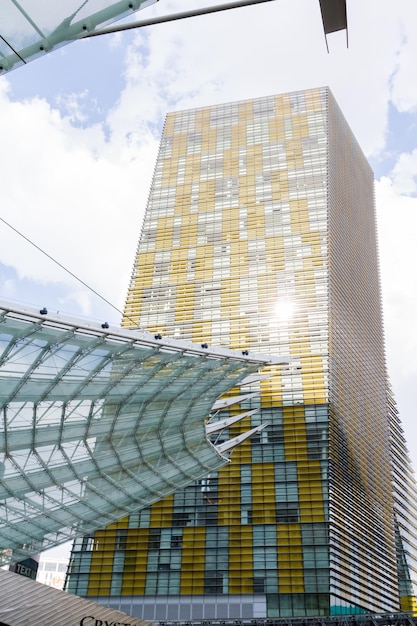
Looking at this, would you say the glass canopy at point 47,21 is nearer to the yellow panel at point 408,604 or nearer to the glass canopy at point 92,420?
the glass canopy at point 92,420

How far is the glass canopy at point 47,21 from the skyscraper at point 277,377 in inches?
2090

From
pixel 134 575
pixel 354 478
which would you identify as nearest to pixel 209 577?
pixel 134 575

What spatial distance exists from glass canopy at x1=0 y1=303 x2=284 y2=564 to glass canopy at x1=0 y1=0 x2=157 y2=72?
1639 cm

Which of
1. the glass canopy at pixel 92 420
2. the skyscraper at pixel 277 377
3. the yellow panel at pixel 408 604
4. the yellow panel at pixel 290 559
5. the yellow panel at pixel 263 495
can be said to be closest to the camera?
the glass canopy at pixel 92 420

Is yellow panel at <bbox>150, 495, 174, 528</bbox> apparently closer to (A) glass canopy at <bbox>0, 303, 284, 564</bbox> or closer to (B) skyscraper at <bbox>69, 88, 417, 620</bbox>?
(B) skyscraper at <bbox>69, 88, 417, 620</bbox>

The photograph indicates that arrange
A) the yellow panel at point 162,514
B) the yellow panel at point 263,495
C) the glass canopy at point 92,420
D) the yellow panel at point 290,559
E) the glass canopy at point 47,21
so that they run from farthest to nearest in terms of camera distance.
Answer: the yellow panel at point 162,514
the yellow panel at point 263,495
the yellow panel at point 290,559
the glass canopy at point 92,420
the glass canopy at point 47,21

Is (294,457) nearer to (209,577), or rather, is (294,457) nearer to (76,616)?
(209,577)

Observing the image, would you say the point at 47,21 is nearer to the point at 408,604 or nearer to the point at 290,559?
the point at 290,559

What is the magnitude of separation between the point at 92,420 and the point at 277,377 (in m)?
49.1

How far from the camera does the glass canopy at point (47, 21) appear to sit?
626cm

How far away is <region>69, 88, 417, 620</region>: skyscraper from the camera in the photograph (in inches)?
2785

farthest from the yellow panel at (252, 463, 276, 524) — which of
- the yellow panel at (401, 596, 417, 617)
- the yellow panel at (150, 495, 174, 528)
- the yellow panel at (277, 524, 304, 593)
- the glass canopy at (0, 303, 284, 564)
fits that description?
the yellow panel at (401, 596, 417, 617)

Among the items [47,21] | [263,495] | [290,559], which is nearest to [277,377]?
[263,495]

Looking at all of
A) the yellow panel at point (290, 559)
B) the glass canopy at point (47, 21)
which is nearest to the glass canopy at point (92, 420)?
the glass canopy at point (47, 21)
